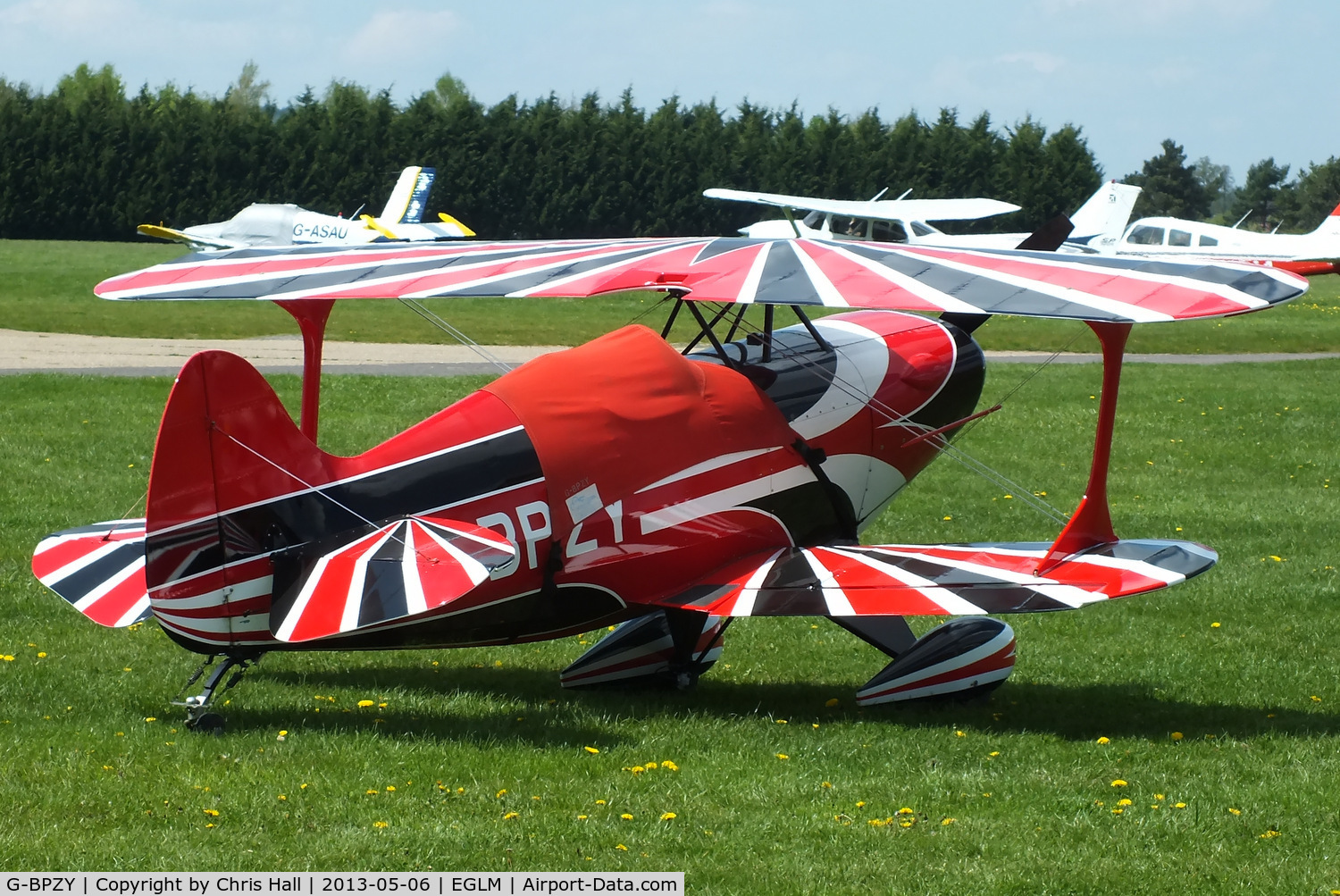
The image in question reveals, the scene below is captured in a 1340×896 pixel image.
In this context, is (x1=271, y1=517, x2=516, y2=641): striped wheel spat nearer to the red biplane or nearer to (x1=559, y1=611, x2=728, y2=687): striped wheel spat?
the red biplane

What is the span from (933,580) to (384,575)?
259 centimetres

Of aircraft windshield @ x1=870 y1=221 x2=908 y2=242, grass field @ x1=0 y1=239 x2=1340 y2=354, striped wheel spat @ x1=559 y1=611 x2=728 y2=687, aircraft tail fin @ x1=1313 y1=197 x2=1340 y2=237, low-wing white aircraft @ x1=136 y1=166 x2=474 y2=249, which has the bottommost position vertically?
grass field @ x1=0 y1=239 x2=1340 y2=354

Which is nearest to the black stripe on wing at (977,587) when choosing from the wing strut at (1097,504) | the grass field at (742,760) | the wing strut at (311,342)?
the wing strut at (1097,504)

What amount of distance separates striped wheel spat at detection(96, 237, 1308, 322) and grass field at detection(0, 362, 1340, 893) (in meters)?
2.00

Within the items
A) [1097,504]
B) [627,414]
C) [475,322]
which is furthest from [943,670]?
[475,322]

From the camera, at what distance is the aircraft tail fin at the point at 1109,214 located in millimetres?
35812

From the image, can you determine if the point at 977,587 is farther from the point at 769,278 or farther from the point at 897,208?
the point at 897,208

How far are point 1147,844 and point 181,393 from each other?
13.4 ft

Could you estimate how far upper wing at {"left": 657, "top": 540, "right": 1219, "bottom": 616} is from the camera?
6.55 metres

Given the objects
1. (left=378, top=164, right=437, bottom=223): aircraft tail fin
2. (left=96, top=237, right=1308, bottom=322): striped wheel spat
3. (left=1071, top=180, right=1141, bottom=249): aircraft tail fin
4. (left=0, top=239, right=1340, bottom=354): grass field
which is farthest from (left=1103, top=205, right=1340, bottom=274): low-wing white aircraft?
(left=96, top=237, right=1308, bottom=322): striped wheel spat

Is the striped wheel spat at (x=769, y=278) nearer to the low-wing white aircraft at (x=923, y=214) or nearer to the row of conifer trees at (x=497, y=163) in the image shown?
the low-wing white aircraft at (x=923, y=214)

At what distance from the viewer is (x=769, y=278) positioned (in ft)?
22.5

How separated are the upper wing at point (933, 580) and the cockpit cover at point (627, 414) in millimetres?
629

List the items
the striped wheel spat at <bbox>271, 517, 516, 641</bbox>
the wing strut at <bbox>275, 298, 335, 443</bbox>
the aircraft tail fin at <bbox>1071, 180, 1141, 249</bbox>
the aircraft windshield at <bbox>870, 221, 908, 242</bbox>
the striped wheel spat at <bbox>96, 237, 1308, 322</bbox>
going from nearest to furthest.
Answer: the striped wheel spat at <bbox>271, 517, 516, 641</bbox> → the striped wheel spat at <bbox>96, 237, 1308, 322</bbox> → the wing strut at <bbox>275, 298, 335, 443</bbox> → the aircraft tail fin at <bbox>1071, 180, 1141, 249</bbox> → the aircraft windshield at <bbox>870, 221, 908, 242</bbox>
